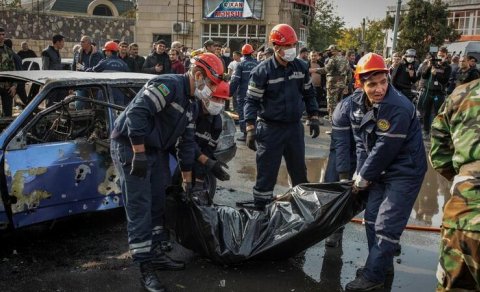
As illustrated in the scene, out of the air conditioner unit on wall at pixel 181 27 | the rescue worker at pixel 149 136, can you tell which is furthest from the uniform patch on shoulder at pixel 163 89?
the air conditioner unit on wall at pixel 181 27

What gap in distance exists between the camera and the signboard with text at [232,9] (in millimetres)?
24375

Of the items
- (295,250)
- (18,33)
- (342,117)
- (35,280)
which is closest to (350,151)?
(342,117)

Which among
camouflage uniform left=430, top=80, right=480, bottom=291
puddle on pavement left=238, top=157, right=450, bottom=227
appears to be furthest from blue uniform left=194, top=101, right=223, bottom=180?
camouflage uniform left=430, top=80, right=480, bottom=291

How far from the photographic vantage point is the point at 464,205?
2076mm

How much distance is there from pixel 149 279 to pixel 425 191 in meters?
4.33

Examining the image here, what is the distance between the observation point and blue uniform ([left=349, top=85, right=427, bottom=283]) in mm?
3426

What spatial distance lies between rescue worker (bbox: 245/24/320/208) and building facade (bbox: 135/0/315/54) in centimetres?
1945

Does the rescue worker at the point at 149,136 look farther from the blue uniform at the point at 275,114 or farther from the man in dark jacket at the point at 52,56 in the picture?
the man in dark jacket at the point at 52,56

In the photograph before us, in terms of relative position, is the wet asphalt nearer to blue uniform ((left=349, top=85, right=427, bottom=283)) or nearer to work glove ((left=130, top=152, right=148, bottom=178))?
blue uniform ((left=349, top=85, right=427, bottom=283))

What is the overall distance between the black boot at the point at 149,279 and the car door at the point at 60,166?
3.08 feet

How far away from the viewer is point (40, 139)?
4.38 m

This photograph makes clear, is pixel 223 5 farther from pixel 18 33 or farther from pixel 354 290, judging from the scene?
pixel 354 290

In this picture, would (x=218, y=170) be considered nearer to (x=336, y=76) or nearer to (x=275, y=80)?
(x=275, y=80)

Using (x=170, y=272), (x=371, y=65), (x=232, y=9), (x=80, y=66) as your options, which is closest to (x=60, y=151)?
(x=170, y=272)
